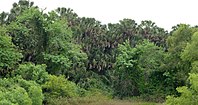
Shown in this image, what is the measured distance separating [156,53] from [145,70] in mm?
1844

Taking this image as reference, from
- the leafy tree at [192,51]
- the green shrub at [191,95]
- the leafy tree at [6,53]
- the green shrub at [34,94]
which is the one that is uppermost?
the leafy tree at [192,51]

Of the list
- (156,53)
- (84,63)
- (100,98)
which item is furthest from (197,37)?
(84,63)

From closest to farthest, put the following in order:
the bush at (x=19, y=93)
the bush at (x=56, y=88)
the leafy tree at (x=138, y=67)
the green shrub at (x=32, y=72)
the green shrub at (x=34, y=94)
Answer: the bush at (x=19, y=93), the green shrub at (x=34, y=94), the green shrub at (x=32, y=72), the bush at (x=56, y=88), the leafy tree at (x=138, y=67)

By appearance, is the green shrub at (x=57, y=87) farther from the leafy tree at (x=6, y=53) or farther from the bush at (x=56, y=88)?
the leafy tree at (x=6, y=53)

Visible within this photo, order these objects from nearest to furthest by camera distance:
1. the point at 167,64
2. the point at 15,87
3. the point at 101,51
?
the point at 15,87 < the point at 167,64 < the point at 101,51

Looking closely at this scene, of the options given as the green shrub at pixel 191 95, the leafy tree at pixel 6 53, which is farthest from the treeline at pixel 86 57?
the green shrub at pixel 191 95

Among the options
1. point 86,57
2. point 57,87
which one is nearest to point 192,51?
point 57,87

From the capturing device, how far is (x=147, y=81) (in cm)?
4038

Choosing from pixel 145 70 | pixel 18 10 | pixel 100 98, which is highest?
pixel 18 10

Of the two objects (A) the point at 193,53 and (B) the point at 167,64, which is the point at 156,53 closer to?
(B) the point at 167,64

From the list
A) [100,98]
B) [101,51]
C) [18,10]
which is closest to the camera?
[100,98]

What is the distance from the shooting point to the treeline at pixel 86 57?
2777 centimetres

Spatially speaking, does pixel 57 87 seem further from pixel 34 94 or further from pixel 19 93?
pixel 19 93

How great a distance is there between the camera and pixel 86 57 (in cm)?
3534
